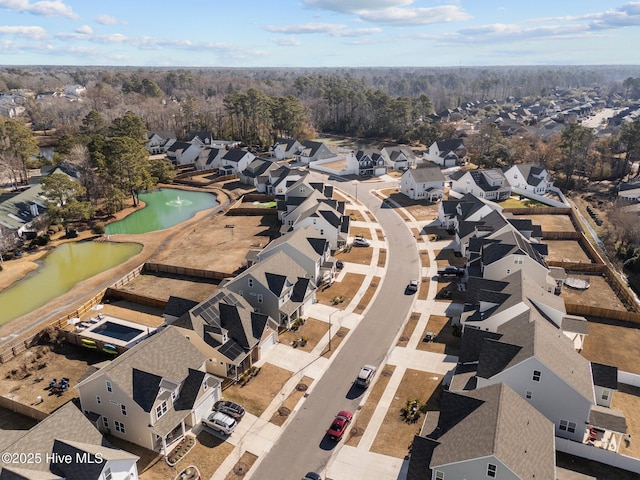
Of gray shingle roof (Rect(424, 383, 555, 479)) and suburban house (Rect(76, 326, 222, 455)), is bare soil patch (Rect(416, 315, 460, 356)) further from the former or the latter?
suburban house (Rect(76, 326, 222, 455))

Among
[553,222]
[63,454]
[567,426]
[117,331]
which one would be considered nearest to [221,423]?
[63,454]

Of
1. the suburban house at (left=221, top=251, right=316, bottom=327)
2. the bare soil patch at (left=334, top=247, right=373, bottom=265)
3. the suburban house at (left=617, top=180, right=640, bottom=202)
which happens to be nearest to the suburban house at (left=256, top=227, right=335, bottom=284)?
the bare soil patch at (left=334, top=247, right=373, bottom=265)

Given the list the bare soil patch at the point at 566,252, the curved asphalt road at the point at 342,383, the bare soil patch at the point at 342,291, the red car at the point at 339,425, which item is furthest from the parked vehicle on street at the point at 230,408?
the bare soil patch at the point at 566,252

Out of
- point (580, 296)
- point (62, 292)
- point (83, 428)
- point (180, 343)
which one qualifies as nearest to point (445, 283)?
point (580, 296)

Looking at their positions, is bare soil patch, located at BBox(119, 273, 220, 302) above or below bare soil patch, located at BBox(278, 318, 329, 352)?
above

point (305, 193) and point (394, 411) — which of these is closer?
point (394, 411)

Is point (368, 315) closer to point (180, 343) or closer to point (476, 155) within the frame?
point (180, 343)
